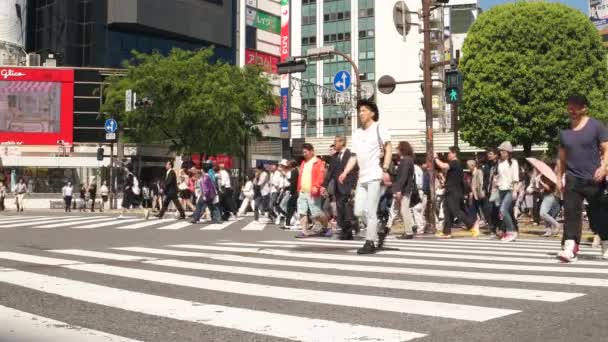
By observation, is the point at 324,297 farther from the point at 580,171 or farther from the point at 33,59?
the point at 33,59

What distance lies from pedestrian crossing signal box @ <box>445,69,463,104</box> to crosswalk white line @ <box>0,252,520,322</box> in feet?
32.4

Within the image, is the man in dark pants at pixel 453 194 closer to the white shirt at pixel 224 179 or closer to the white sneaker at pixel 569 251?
the white sneaker at pixel 569 251

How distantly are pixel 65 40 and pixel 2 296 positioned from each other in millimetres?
47749

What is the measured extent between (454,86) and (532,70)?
943 inches

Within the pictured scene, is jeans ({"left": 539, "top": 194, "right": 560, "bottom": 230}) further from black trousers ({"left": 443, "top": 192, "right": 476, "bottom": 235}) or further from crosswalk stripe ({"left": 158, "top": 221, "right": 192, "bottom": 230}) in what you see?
crosswalk stripe ({"left": 158, "top": 221, "right": 192, "bottom": 230})

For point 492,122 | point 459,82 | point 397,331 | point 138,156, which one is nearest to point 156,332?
point 397,331

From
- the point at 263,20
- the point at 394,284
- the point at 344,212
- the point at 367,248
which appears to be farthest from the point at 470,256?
the point at 263,20

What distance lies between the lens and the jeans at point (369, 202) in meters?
7.85

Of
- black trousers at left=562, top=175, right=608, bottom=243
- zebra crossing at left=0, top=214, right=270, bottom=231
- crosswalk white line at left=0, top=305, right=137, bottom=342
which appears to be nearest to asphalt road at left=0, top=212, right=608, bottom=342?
crosswalk white line at left=0, top=305, right=137, bottom=342

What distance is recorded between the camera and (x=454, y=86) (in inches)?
587

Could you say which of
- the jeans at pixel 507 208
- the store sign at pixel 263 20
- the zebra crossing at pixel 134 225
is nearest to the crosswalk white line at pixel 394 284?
the jeans at pixel 507 208

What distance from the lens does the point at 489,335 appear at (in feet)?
11.7

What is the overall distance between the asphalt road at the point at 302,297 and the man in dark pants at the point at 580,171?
387 millimetres

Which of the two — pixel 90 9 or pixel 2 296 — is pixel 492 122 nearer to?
pixel 90 9
